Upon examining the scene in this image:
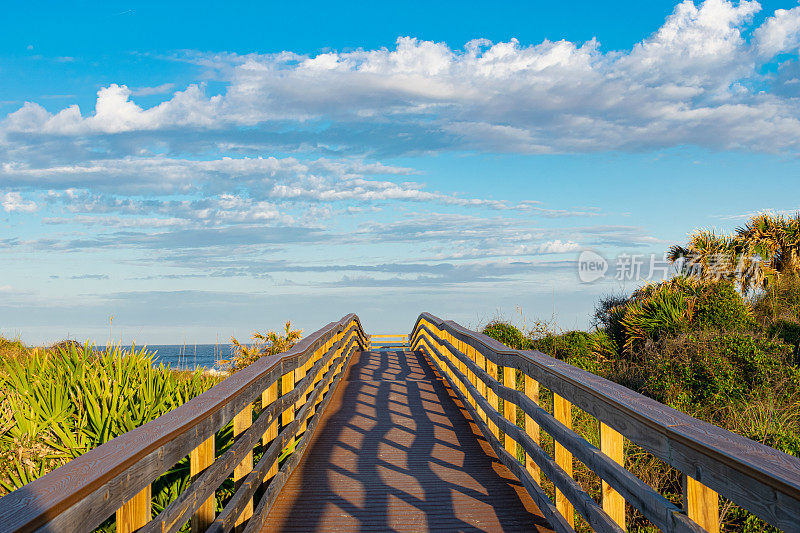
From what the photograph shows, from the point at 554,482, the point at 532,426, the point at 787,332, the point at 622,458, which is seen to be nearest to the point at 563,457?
the point at 554,482

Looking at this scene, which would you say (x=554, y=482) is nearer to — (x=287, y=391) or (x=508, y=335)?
(x=287, y=391)

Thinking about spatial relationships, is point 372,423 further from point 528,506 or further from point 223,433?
point 528,506

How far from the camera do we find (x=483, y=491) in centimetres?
527

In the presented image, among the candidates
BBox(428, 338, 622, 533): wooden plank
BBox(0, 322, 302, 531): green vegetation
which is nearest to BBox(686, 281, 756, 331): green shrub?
BBox(428, 338, 622, 533): wooden plank

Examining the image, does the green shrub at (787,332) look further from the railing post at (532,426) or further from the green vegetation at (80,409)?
the green vegetation at (80,409)

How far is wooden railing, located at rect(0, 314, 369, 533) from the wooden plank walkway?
30 cm

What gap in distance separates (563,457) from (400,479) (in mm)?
1837

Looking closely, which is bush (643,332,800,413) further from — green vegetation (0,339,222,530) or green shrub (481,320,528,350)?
green vegetation (0,339,222,530)

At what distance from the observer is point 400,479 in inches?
221

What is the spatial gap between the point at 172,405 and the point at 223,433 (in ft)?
1.95

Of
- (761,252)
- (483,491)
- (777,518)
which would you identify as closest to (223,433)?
(483,491)

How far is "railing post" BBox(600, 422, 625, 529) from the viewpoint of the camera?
11.1ft

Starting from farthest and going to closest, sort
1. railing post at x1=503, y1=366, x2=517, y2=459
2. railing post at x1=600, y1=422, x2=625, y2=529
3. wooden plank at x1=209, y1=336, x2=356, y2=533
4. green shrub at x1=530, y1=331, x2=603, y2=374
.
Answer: green shrub at x1=530, y1=331, x2=603, y2=374 < railing post at x1=503, y1=366, x2=517, y2=459 < wooden plank at x1=209, y1=336, x2=356, y2=533 < railing post at x1=600, y1=422, x2=625, y2=529

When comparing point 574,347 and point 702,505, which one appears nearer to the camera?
point 702,505
